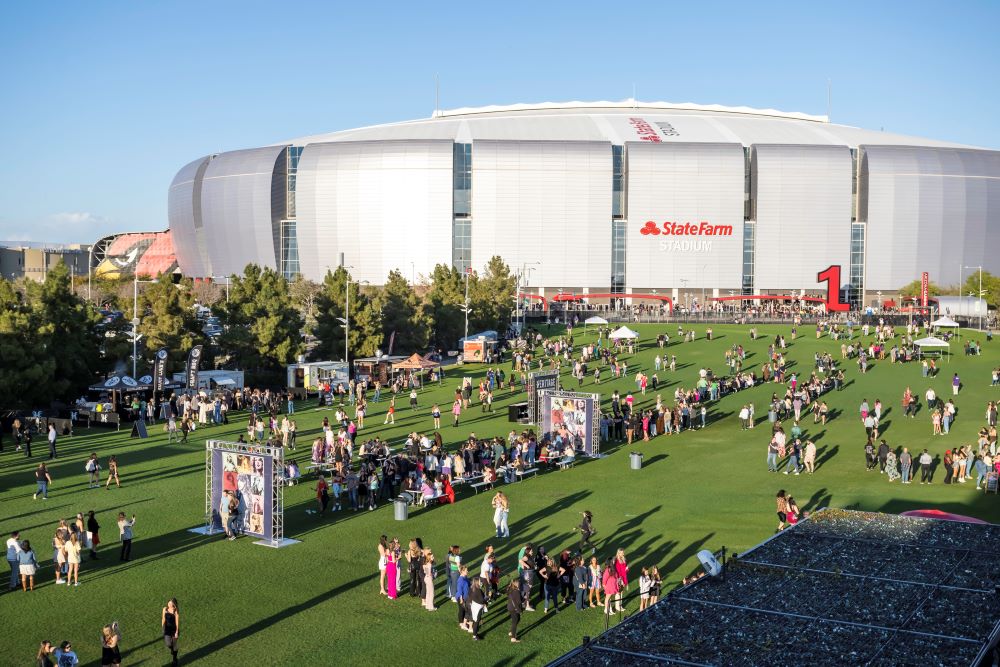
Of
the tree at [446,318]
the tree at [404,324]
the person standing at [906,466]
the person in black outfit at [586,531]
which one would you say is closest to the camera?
the person in black outfit at [586,531]

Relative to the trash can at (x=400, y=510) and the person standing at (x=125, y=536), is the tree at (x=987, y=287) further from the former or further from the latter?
the person standing at (x=125, y=536)

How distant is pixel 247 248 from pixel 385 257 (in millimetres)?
20347

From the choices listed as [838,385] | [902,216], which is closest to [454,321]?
[838,385]

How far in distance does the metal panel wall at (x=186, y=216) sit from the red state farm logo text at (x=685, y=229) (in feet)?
205

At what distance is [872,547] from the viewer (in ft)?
54.3

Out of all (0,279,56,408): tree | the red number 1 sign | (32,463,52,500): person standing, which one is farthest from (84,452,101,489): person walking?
the red number 1 sign

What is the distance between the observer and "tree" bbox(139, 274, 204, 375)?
5006 cm

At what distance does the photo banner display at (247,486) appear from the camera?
23.2 metres

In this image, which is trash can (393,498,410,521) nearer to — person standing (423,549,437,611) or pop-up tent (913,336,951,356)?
person standing (423,549,437,611)

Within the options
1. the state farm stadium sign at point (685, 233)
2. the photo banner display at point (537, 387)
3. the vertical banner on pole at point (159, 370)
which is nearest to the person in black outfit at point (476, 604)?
the photo banner display at point (537, 387)

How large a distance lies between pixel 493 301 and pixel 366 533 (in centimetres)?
5542

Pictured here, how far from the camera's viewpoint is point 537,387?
38875mm

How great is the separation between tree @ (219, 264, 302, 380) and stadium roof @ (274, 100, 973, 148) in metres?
72.3

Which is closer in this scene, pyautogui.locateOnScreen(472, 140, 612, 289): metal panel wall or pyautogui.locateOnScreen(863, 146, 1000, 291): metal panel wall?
pyautogui.locateOnScreen(863, 146, 1000, 291): metal panel wall
